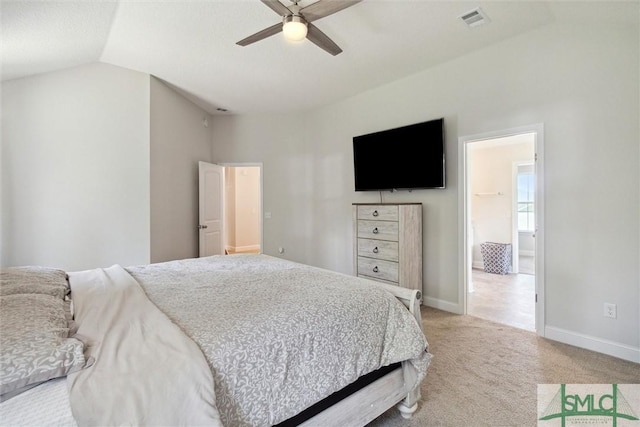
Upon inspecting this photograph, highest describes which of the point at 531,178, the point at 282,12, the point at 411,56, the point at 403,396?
the point at 411,56

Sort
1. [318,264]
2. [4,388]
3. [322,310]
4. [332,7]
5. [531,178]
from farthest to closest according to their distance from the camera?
[531,178], [318,264], [332,7], [322,310], [4,388]

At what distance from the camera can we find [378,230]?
12.5 feet

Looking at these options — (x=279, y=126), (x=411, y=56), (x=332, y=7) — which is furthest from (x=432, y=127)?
(x=279, y=126)

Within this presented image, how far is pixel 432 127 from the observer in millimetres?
3574

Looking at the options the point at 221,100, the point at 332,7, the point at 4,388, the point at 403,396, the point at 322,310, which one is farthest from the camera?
the point at 221,100

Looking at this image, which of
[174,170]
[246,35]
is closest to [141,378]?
[246,35]

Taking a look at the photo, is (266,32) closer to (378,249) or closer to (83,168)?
(378,249)

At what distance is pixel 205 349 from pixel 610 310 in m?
3.17

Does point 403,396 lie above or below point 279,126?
below

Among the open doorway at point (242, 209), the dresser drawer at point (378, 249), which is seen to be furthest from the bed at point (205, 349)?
the open doorway at point (242, 209)

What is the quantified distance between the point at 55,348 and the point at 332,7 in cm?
233

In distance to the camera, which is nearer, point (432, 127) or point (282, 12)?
point (282, 12)

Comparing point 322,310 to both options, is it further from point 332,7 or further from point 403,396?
point 332,7

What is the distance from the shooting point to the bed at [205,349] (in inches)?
32.5
